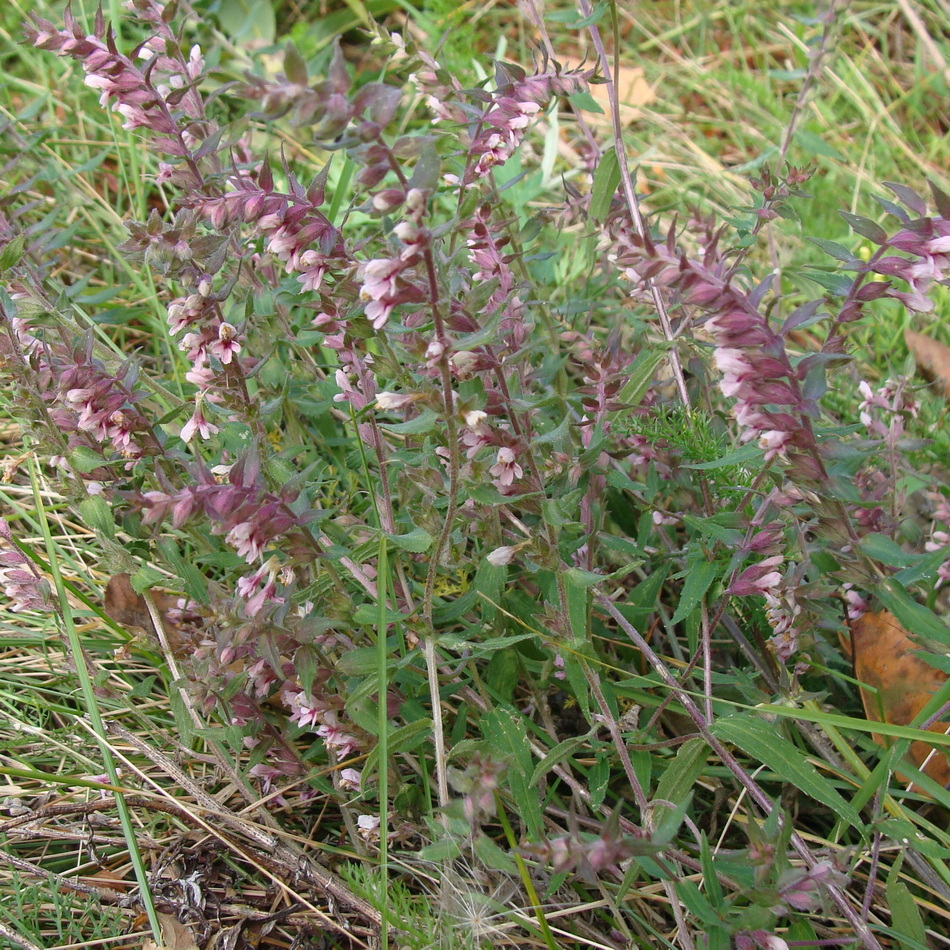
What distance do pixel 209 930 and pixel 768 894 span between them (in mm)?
1302

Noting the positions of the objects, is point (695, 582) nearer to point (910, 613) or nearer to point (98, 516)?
point (910, 613)

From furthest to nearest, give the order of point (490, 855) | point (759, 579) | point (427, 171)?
1. point (759, 579)
2. point (490, 855)
3. point (427, 171)

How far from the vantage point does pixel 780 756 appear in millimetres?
2049

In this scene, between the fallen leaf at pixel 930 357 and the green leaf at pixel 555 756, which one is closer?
the green leaf at pixel 555 756

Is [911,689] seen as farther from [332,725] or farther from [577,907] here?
[332,725]

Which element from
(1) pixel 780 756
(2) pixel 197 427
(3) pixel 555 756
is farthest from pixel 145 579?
(1) pixel 780 756

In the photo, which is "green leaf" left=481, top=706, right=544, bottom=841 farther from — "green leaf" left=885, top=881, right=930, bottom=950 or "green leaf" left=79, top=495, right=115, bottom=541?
"green leaf" left=79, top=495, right=115, bottom=541

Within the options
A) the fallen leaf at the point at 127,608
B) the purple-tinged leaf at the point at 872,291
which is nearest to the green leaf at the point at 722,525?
the purple-tinged leaf at the point at 872,291

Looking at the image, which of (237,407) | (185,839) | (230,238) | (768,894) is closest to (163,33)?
(230,238)

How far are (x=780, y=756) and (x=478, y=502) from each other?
2.90 feet

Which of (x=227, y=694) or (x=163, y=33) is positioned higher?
(x=163, y=33)

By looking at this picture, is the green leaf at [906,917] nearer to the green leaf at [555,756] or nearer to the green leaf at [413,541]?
the green leaf at [555,756]

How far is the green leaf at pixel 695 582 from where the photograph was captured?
2217 millimetres

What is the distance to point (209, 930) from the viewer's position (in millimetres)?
2201
